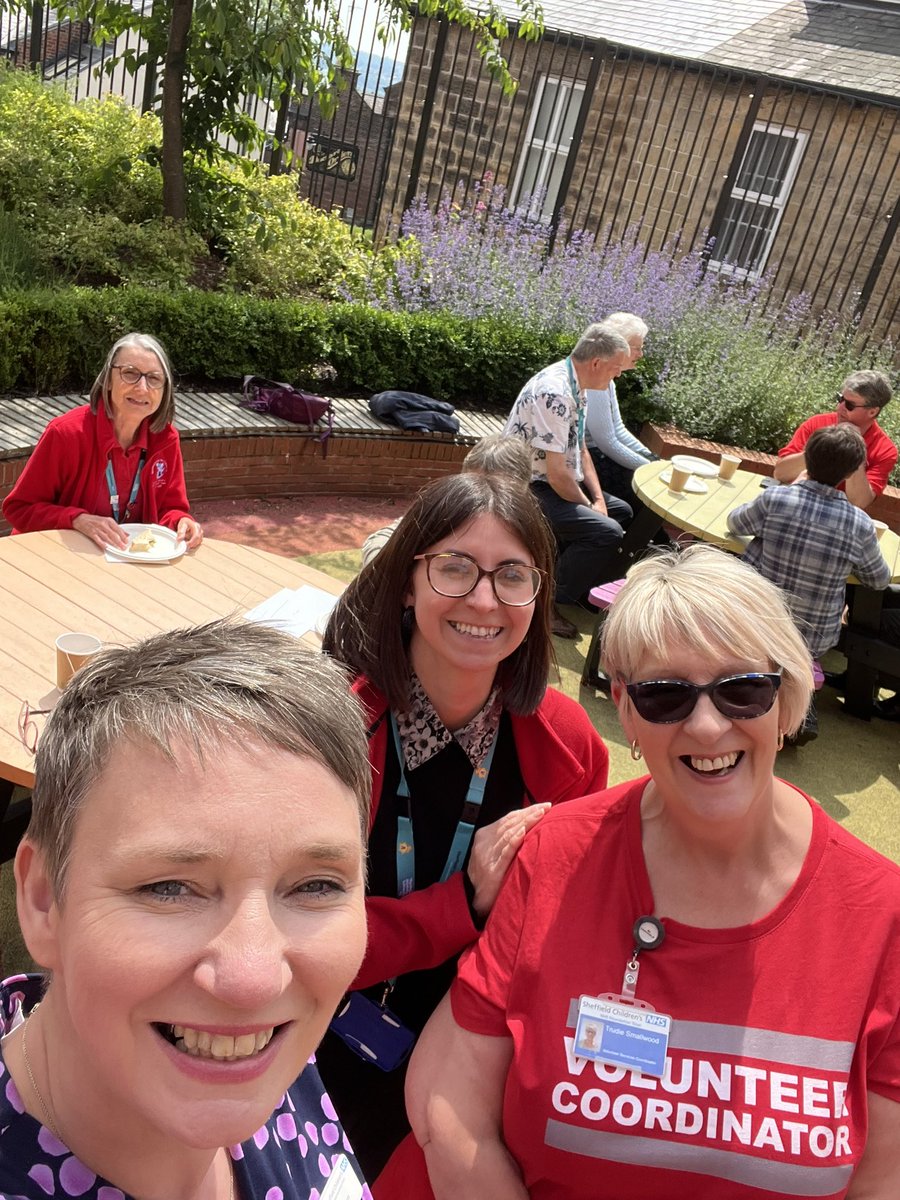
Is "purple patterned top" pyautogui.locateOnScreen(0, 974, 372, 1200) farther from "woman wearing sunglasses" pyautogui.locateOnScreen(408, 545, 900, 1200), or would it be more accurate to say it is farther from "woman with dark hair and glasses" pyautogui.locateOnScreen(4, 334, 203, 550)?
"woman with dark hair and glasses" pyautogui.locateOnScreen(4, 334, 203, 550)

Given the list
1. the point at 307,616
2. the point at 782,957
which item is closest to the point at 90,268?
the point at 307,616

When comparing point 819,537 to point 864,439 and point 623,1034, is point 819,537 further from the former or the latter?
point 623,1034

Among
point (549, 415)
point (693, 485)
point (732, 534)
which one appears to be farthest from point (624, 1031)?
point (693, 485)

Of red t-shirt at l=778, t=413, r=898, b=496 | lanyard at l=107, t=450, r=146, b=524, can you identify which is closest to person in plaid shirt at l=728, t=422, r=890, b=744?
red t-shirt at l=778, t=413, r=898, b=496

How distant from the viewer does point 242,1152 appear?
109cm

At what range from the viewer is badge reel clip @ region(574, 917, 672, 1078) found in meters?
1.56

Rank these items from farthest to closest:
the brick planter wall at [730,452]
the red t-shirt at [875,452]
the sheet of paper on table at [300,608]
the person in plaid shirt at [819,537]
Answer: the brick planter wall at [730,452] → the red t-shirt at [875,452] → the person in plaid shirt at [819,537] → the sheet of paper on table at [300,608]

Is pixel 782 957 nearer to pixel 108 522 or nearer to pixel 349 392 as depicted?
pixel 108 522

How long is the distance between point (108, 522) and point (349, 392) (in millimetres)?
4230

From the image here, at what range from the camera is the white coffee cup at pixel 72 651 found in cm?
235

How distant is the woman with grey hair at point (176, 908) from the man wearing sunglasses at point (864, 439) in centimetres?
499

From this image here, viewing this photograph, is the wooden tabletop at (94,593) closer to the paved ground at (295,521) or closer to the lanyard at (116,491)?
the lanyard at (116,491)

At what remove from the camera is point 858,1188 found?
61.0 inches

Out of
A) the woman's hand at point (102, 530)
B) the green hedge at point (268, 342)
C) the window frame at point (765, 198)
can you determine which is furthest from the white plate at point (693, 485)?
the window frame at point (765, 198)
